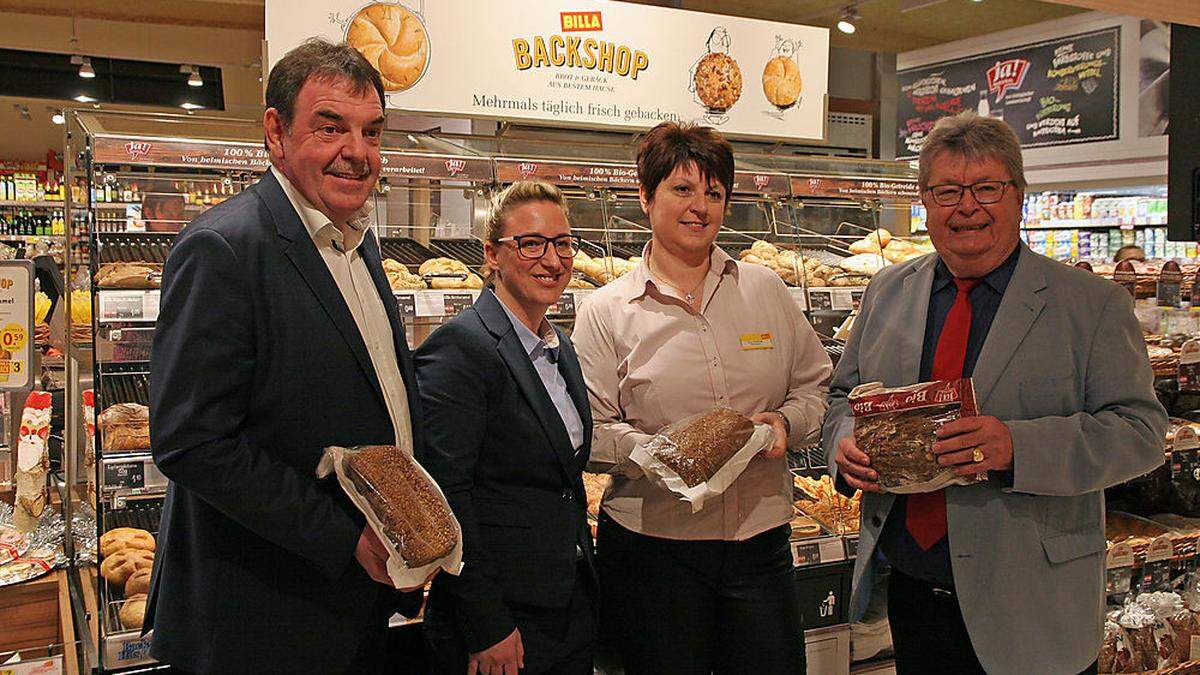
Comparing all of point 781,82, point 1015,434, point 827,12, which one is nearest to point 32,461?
point 1015,434

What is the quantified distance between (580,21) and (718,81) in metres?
0.65

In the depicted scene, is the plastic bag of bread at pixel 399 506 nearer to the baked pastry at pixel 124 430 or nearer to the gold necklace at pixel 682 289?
the gold necklace at pixel 682 289

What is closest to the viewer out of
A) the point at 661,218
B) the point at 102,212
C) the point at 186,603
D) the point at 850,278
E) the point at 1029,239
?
the point at 186,603

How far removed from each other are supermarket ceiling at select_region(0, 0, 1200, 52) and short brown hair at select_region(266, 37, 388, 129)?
6487 mm

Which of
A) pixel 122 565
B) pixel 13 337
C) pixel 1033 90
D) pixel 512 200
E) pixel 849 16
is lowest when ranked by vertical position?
pixel 122 565

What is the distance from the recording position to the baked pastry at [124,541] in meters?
2.30

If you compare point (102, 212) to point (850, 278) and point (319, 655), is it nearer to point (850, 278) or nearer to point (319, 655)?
point (319, 655)

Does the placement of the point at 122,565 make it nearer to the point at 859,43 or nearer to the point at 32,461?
the point at 32,461

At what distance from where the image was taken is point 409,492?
1.61m

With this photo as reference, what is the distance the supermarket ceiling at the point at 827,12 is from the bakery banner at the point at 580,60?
152 inches

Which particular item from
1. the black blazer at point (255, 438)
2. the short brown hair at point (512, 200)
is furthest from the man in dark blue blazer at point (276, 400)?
the short brown hair at point (512, 200)

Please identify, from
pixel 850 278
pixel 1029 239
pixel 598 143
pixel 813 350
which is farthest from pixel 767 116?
pixel 1029 239

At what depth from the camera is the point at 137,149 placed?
2467 mm

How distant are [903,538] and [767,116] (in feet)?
7.99
